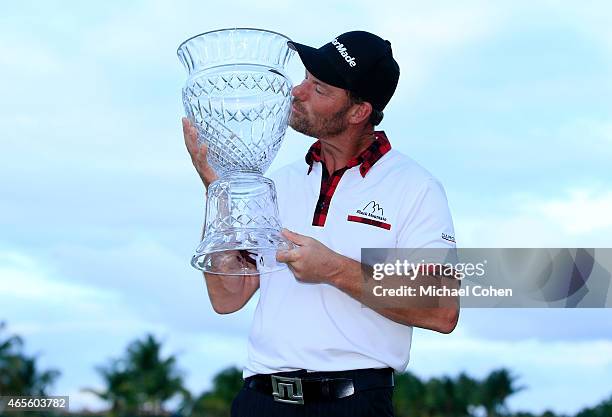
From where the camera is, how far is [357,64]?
443 centimetres

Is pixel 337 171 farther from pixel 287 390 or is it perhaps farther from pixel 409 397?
pixel 409 397

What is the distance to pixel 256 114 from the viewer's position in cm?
393

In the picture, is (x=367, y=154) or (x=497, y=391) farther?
(x=497, y=391)

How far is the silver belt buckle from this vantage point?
4.11 m

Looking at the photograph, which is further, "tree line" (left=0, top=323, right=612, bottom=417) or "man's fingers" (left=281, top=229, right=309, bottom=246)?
"tree line" (left=0, top=323, right=612, bottom=417)

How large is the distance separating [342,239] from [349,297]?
278mm

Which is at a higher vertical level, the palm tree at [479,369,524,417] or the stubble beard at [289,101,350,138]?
the palm tree at [479,369,524,417]

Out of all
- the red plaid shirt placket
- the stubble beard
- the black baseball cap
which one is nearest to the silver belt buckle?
the red plaid shirt placket

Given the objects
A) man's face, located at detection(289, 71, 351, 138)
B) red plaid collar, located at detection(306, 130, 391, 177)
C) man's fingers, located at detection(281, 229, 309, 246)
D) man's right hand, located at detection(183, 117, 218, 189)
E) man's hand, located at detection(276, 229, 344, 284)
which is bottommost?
man's hand, located at detection(276, 229, 344, 284)

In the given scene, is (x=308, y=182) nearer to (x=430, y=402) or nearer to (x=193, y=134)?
(x=193, y=134)

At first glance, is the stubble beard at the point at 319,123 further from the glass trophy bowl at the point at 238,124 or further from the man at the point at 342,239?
the glass trophy bowl at the point at 238,124

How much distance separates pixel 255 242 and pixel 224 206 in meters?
0.24

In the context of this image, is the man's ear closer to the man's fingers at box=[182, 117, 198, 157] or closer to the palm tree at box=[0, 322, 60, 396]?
the man's fingers at box=[182, 117, 198, 157]

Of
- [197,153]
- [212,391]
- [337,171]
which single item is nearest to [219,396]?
[212,391]
